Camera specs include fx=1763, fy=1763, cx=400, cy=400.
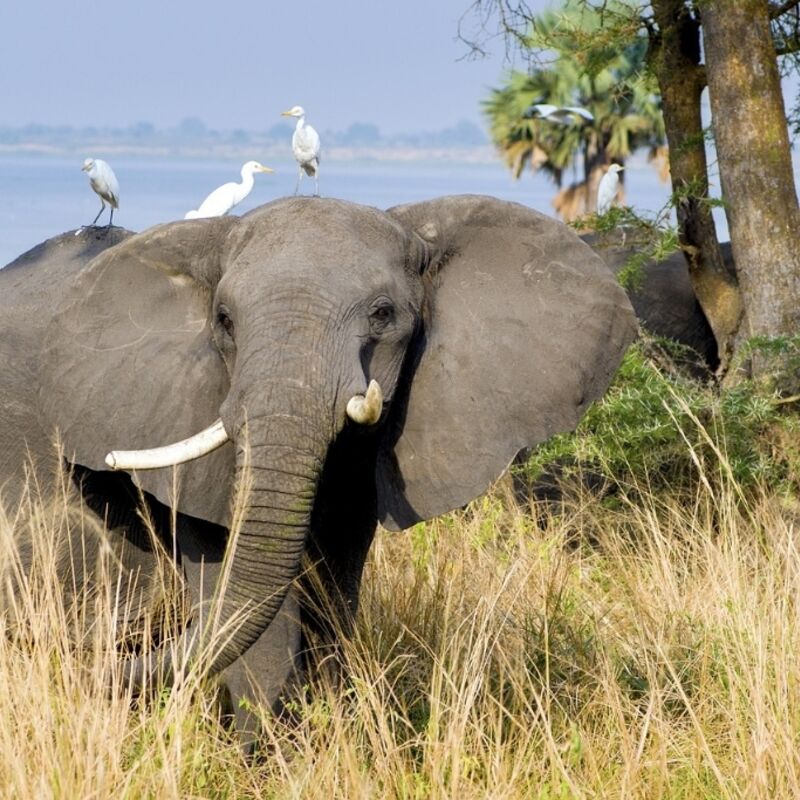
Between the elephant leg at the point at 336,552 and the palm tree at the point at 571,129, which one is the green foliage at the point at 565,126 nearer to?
the palm tree at the point at 571,129

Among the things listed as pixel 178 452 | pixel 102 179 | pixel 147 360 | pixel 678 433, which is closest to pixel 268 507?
pixel 178 452

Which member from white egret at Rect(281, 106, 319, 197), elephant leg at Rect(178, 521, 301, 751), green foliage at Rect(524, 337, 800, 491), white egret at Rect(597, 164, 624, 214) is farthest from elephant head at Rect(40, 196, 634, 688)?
white egret at Rect(281, 106, 319, 197)

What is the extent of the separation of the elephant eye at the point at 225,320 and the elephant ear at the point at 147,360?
14 cm

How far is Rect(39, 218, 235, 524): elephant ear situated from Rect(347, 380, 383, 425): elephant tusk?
0.62m

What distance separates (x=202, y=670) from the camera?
5.10 metres

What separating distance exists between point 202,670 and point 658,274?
6.83m

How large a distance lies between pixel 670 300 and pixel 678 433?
2.52m

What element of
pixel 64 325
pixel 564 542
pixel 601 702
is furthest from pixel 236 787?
pixel 564 542

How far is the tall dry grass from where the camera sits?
4.74 m

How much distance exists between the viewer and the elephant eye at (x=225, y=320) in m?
5.13

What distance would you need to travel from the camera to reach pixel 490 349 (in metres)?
5.47

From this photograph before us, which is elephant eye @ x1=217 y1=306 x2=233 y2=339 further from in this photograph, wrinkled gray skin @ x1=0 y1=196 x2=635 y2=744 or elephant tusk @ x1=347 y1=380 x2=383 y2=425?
elephant tusk @ x1=347 y1=380 x2=383 y2=425

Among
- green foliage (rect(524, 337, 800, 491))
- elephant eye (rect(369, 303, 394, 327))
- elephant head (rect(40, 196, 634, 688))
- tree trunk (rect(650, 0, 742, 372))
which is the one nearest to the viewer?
elephant head (rect(40, 196, 634, 688))

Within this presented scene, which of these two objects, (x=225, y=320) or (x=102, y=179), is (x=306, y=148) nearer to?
(x=102, y=179)
